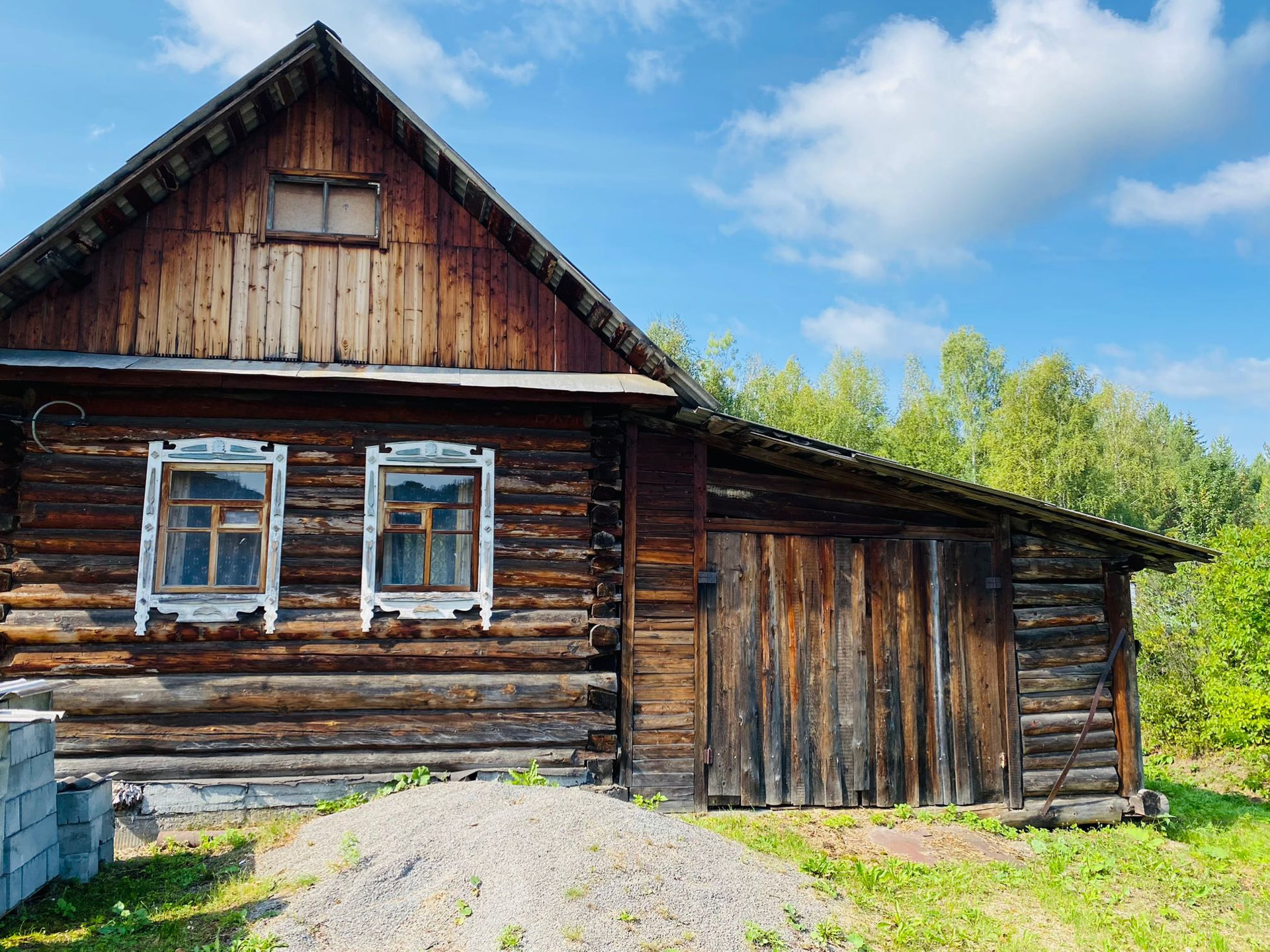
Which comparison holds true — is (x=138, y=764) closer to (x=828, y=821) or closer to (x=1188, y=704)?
(x=828, y=821)

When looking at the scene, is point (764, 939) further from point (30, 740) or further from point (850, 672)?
point (30, 740)

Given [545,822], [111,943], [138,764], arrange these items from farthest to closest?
1. [138,764]
2. [545,822]
3. [111,943]

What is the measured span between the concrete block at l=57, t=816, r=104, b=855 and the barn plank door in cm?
552

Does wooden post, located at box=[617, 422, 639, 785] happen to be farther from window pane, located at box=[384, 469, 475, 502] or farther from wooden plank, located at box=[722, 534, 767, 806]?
window pane, located at box=[384, 469, 475, 502]

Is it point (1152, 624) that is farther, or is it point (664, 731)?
point (1152, 624)

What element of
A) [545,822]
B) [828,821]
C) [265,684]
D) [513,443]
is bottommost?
[828,821]

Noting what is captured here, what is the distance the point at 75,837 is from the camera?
5934 mm

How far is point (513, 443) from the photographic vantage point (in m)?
8.36

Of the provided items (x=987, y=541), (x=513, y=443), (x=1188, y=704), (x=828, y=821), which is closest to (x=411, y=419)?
(x=513, y=443)

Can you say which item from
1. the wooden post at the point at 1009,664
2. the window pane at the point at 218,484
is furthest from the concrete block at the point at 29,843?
the wooden post at the point at 1009,664

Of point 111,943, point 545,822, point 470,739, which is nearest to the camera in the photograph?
point 111,943

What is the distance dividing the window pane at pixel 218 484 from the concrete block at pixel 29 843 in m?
3.13

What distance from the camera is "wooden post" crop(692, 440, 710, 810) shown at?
8461 millimetres

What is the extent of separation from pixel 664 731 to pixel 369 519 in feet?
12.3
